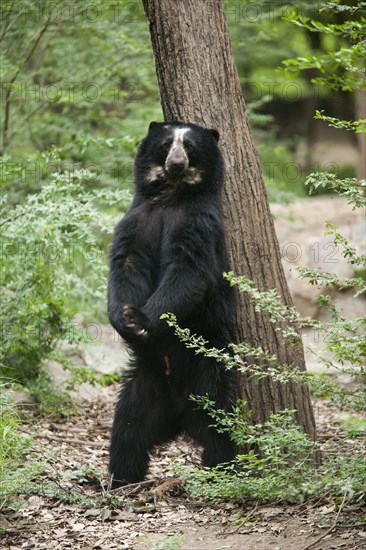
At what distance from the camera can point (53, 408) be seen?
7.16m

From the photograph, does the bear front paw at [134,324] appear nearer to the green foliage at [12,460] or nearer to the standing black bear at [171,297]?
the standing black bear at [171,297]

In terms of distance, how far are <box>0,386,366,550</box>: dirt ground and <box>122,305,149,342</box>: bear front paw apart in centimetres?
105

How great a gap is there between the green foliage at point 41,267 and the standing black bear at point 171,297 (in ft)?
4.18

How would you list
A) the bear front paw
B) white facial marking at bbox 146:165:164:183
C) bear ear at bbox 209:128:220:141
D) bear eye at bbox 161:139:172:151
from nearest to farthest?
the bear front paw, bear ear at bbox 209:128:220:141, bear eye at bbox 161:139:172:151, white facial marking at bbox 146:165:164:183

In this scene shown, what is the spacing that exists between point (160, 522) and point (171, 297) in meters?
1.44

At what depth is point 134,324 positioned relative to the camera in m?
5.25

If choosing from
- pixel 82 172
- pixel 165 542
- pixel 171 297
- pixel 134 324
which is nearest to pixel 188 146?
pixel 171 297

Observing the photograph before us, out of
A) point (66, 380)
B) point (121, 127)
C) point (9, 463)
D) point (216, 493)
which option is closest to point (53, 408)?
point (66, 380)

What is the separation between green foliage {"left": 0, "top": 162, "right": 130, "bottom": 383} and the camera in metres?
6.82

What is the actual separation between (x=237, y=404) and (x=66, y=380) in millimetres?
2569

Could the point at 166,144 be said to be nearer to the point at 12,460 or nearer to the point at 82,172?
the point at 82,172

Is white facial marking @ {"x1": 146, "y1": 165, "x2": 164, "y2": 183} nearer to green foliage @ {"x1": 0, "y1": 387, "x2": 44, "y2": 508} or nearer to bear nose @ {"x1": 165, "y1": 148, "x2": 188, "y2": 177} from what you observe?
bear nose @ {"x1": 165, "y1": 148, "x2": 188, "y2": 177}

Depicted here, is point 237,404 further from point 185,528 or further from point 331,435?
point 331,435

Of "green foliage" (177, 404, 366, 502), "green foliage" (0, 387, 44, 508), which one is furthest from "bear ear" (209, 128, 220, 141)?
"green foliage" (0, 387, 44, 508)
